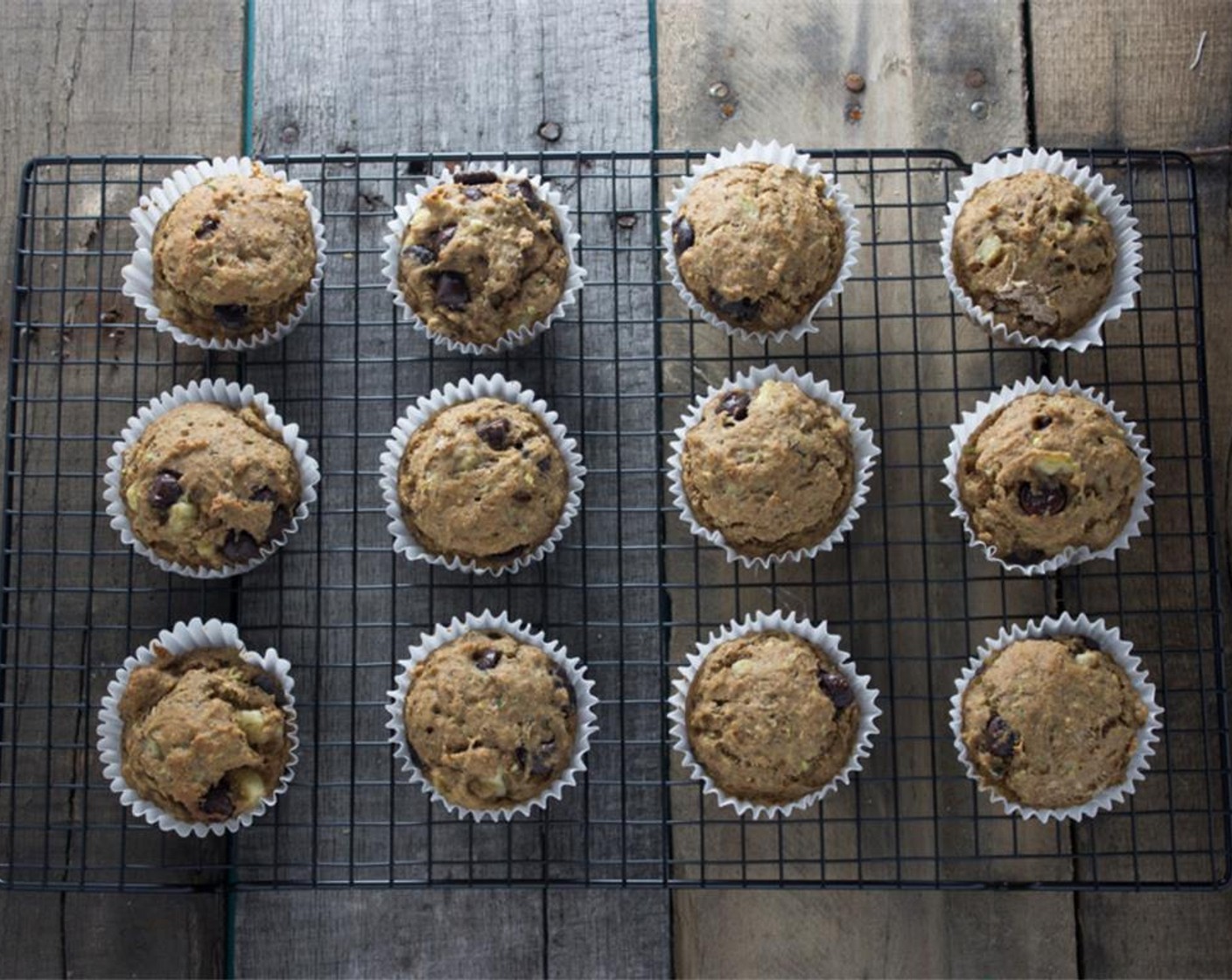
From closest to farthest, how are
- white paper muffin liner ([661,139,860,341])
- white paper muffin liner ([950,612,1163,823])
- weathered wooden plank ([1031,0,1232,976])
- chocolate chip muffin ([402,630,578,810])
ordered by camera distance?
chocolate chip muffin ([402,630,578,810])
white paper muffin liner ([950,612,1163,823])
white paper muffin liner ([661,139,860,341])
weathered wooden plank ([1031,0,1232,976])

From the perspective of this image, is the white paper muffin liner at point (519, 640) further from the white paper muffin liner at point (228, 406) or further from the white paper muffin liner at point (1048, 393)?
the white paper muffin liner at point (1048, 393)

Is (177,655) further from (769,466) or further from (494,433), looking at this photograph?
(769,466)

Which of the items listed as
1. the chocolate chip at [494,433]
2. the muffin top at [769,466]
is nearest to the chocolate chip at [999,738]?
the muffin top at [769,466]

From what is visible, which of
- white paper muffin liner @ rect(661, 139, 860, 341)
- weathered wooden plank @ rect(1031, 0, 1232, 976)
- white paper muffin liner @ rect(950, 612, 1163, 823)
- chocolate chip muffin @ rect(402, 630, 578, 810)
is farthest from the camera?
weathered wooden plank @ rect(1031, 0, 1232, 976)

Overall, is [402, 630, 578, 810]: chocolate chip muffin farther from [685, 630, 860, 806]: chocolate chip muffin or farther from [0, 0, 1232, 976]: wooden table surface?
[0, 0, 1232, 976]: wooden table surface

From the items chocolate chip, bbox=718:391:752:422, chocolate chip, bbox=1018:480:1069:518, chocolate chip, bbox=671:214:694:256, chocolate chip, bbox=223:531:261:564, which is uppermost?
chocolate chip, bbox=671:214:694:256

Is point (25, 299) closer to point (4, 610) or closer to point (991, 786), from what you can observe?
point (4, 610)

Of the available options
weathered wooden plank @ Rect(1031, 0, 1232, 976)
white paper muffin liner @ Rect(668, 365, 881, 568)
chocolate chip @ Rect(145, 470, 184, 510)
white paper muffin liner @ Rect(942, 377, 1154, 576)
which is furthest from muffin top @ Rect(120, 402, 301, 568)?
weathered wooden plank @ Rect(1031, 0, 1232, 976)

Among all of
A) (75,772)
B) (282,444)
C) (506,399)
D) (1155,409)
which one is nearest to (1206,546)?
(1155,409)
